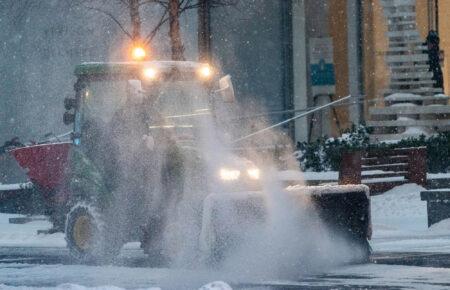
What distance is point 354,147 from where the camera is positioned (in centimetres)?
2783

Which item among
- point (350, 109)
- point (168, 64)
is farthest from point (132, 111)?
point (350, 109)

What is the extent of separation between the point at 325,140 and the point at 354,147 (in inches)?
43.8

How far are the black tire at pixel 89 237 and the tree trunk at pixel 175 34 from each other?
9.33 m

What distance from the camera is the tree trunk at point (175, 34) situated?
88.3 feet

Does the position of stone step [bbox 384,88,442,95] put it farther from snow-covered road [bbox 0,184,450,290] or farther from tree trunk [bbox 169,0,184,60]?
snow-covered road [bbox 0,184,450,290]

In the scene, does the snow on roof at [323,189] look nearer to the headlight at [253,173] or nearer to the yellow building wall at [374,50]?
the headlight at [253,173]

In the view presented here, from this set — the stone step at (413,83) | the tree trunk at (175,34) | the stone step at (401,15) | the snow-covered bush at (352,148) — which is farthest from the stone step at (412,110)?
the tree trunk at (175,34)

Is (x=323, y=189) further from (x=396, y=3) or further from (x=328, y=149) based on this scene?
(x=396, y=3)

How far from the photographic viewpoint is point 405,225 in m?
23.0

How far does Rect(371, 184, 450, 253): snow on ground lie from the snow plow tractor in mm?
1821

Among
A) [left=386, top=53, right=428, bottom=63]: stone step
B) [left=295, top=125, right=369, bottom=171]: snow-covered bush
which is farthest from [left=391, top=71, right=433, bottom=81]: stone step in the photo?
[left=295, top=125, right=369, bottom=171]: snow-covered bush

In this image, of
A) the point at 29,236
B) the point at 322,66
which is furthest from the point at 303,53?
the point at 29,236

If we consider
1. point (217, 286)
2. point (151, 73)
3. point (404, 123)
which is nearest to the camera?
point (217, 286)

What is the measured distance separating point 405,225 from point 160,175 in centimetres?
690
